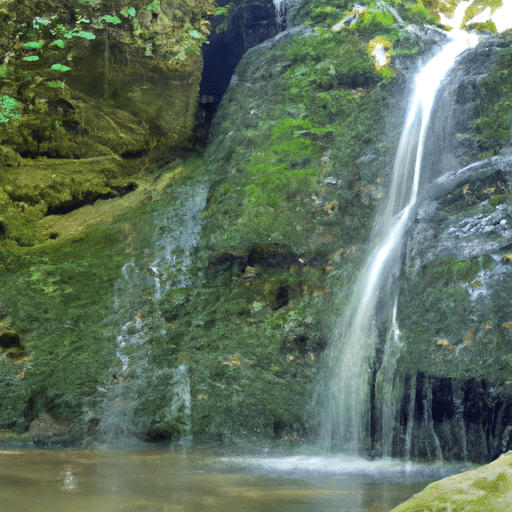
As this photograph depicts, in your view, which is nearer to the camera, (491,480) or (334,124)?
(491,480)

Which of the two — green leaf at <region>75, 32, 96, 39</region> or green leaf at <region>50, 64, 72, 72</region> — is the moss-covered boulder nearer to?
green leaf at <region>50, 64, 72, 72</region>

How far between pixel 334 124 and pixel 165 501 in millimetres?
6529

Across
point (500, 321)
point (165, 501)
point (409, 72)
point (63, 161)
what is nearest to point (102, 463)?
point (165, 501)

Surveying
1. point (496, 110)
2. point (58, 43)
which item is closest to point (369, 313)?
point (496, 110)

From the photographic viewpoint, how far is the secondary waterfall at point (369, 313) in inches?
219

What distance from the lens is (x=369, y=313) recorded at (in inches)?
237

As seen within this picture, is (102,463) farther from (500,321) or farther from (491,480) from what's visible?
(500,321)

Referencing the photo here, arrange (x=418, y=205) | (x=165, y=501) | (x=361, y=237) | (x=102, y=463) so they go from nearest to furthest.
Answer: (x=165, y=501) → (x=102, y=463) → (x=418, y=205) → (x=361, y=237)

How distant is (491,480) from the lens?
8.10 ft

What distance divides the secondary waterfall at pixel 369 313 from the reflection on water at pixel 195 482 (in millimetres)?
453

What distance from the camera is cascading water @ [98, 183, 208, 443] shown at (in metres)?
6.20

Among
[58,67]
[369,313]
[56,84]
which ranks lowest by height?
[369,313]

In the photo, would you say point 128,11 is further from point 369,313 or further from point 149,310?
point 369,313

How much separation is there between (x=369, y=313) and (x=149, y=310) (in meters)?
2.91
